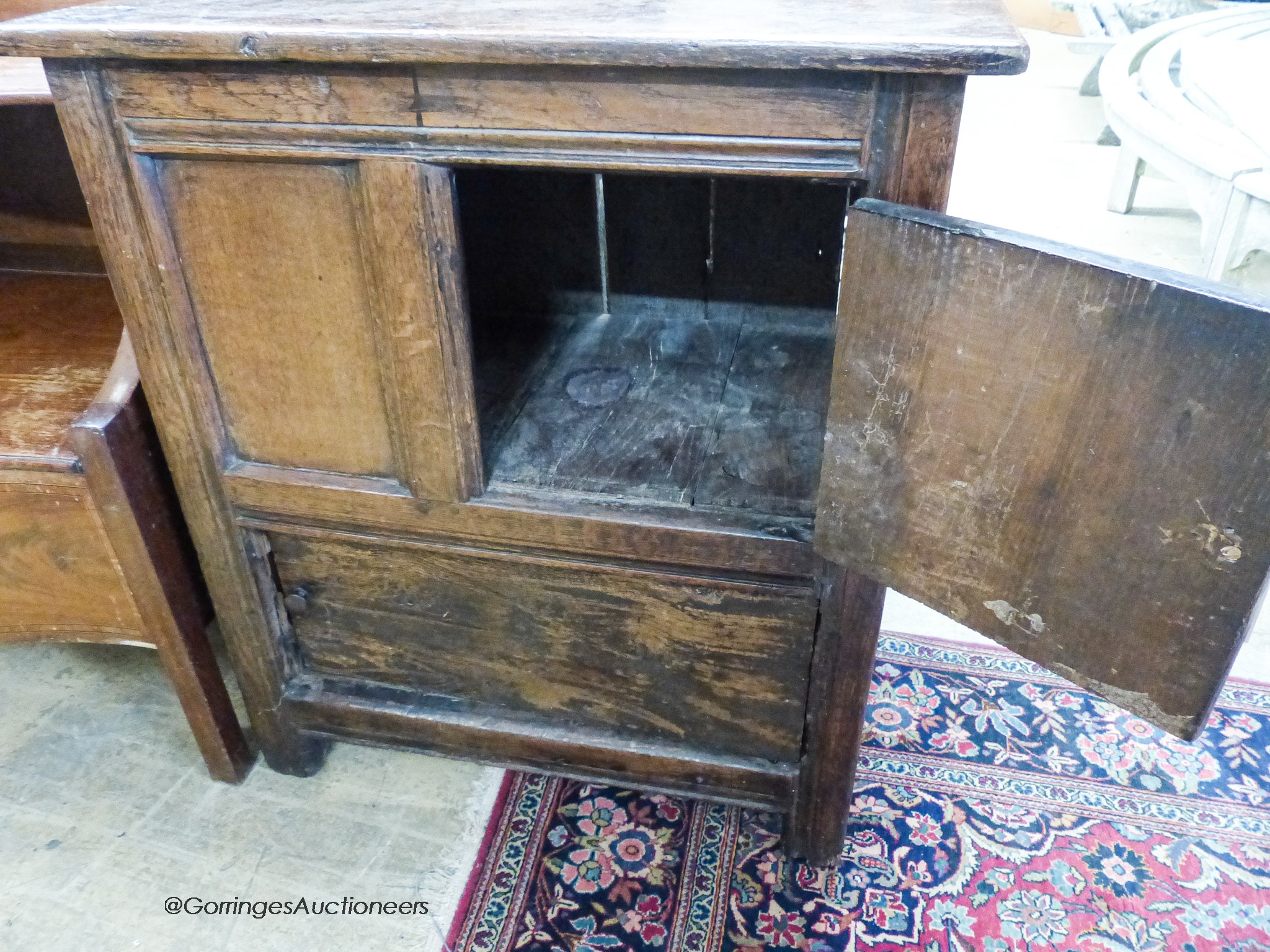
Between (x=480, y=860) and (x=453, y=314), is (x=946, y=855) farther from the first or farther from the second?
(x=453, y=314)

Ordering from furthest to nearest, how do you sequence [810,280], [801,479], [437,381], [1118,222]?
[1118,222] → [810,280] → [801,479] → [437,381]

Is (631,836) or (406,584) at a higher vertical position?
(406,584)

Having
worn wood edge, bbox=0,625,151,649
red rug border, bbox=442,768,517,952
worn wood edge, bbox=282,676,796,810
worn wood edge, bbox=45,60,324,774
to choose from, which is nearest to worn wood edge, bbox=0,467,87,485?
worn wood edge, bbox=45,60,324,774

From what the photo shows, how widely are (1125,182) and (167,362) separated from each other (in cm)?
330

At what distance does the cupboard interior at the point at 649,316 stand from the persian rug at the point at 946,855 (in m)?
0.57

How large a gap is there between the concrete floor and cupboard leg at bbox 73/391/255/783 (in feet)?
0.34

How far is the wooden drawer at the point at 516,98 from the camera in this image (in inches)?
33.1

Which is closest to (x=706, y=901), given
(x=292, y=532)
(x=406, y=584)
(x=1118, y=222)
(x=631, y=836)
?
(x=631, y=836)

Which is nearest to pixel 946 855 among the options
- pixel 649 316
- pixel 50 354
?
pixel 649 316

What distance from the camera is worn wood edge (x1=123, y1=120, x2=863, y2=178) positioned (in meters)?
0.87

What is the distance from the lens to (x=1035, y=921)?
1.28 m

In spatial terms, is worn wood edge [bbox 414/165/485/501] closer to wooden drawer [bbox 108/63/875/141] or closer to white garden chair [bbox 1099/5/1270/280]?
wooden drawer [bbox 108/63/875/141]

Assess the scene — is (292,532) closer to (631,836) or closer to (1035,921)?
(631,836)

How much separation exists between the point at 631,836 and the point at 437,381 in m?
0.74
